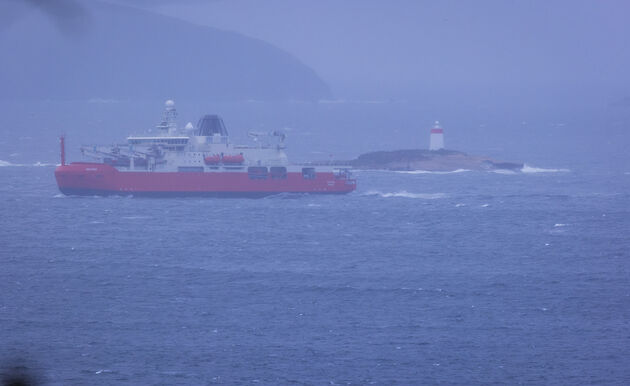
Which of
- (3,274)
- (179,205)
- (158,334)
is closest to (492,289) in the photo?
(158,334)

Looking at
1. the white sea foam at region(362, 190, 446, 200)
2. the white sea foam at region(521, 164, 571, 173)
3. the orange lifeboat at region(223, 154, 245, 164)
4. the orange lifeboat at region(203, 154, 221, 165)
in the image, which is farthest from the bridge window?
the white sea foam at region(521, 164, 571, 173)

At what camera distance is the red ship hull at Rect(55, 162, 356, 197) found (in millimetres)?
51188

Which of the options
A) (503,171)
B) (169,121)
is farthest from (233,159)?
(503,171)

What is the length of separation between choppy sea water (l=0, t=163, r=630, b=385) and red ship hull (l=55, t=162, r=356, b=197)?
1368 millimetres

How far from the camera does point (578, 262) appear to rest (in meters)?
34.9

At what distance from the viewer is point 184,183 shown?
52188mm

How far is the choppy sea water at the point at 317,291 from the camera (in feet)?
77.0

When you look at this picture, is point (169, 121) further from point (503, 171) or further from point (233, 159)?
point (503, 171)

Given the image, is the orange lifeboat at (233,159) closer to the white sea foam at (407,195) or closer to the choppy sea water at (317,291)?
the choppy sea water at (317,291)

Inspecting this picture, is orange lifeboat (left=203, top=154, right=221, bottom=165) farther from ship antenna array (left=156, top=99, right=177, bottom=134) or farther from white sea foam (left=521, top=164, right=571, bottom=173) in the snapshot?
white sea foam (left=521, top=164, right=571, bottom=173)

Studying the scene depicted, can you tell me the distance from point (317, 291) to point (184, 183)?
23.3 metres

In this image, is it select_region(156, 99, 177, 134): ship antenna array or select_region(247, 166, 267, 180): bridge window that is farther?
select_region(156, 99, 177, 134): ship antenna array

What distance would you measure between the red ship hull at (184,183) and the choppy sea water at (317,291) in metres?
1.37

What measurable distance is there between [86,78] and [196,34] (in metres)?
21.4
